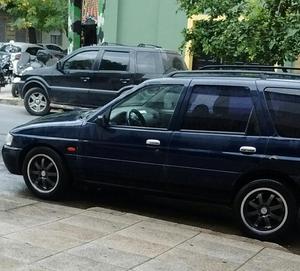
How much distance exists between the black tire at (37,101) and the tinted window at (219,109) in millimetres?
9043

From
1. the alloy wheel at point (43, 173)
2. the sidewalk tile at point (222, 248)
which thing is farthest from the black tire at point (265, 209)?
the alloy wheel at point (43, 173)

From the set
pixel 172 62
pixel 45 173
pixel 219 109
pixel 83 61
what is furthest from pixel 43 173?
pixel 83 61

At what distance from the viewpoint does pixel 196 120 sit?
6137mm

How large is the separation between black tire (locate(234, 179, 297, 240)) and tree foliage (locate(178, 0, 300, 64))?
11.7ft

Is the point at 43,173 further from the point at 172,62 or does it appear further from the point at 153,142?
the point at 172,62

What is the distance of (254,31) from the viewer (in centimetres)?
902

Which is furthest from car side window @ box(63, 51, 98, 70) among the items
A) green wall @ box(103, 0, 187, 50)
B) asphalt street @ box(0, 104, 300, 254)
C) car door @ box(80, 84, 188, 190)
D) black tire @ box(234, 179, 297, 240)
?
black tire @ box(234, 179, 297, 240)

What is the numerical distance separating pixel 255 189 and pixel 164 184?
0.97 meters

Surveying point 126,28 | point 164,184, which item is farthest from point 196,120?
point 126,28

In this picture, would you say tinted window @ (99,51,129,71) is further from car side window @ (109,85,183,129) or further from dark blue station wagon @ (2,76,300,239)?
car side window @ (109,85,183,129)

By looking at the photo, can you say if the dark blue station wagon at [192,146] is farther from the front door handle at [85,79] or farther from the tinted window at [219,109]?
the front door handle at [85,79]

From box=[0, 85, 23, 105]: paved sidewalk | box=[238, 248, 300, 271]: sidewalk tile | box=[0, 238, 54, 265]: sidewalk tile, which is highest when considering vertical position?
box=[0, 85, 23, 105]: paved sidewalk

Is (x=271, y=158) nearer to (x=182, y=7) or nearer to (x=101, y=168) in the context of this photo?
(x=101, y=168)

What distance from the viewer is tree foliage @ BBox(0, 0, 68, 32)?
29219 millimetres
